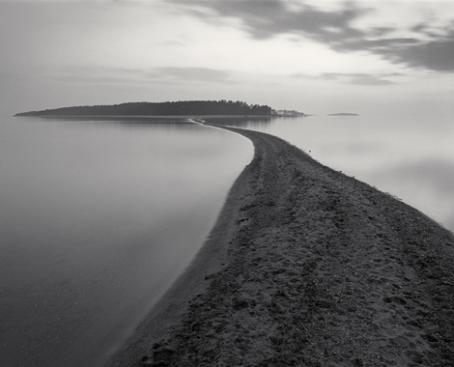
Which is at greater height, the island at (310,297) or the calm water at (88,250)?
the island at (310,297)

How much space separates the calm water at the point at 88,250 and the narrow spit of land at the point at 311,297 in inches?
48.6

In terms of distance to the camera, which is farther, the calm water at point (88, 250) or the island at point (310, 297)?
the calm water at point (88, 250)

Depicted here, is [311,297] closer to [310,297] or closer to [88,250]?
[310,297]

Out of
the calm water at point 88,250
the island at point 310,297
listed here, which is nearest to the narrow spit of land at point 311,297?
the island at point 310,297

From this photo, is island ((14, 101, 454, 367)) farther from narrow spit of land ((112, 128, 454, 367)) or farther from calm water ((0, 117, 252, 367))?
calm water ((0, 117, 252, 367))

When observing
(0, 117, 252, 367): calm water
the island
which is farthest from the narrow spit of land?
(0, 117, 252, 367): calm water

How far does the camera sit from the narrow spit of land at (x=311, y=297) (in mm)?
8531

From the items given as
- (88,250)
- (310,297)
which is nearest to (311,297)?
(310,297)

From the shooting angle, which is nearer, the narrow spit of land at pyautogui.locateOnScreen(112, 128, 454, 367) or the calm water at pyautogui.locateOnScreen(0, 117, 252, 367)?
the narrow spit of land at pyautogui.locateOnScreen(112, 128, 454, 367)

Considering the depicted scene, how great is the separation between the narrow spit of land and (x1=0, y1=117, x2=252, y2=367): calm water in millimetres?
1235

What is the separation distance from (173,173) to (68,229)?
19.5 metres

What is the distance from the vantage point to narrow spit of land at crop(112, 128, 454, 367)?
8.53 metres

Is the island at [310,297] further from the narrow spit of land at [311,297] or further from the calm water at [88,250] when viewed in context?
the calm water at [88,250]

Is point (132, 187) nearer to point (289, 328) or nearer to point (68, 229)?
point (68, 229)
